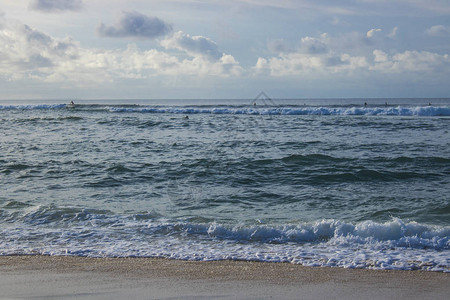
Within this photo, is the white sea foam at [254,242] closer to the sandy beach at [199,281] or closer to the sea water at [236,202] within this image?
the sea water at [236,202]

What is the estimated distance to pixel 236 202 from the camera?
926cm

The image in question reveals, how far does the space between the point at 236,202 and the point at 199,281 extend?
4325 millimetres

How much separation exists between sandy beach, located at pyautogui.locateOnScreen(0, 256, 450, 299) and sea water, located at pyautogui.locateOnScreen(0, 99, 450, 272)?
15.6 inches

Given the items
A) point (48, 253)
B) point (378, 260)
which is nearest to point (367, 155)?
point (378, 260)

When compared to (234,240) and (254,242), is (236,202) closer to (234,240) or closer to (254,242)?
(234,240)

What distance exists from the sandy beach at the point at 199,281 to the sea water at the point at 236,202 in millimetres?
396

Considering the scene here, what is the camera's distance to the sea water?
6.39 m

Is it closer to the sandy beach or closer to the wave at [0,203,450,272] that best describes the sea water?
the wave at [0,203,450,272]

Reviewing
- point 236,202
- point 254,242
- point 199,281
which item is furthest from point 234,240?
point 236,202

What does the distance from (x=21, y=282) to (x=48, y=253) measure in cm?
123

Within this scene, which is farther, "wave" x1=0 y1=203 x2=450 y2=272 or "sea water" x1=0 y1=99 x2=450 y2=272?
"sea water" x1=0 y1=99 x2=450 y2=272

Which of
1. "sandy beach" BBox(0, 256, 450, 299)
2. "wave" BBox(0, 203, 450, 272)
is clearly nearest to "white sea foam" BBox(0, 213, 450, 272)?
"wave" BBox(0, 203, 450, 272)

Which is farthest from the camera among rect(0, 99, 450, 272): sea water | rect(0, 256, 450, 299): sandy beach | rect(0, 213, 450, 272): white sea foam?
rect(0, 99, 450, 272): sea water

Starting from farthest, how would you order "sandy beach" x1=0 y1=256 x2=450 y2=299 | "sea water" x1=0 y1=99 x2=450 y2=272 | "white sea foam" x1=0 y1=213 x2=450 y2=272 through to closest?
"sea water" x1=0 y1=99 x2=450 y2=272 → "white sea foam" x1=0 y1=213 x2=450 y2=272 → "sandy beach" x1=0 y1=256 x2=450 y2=299
